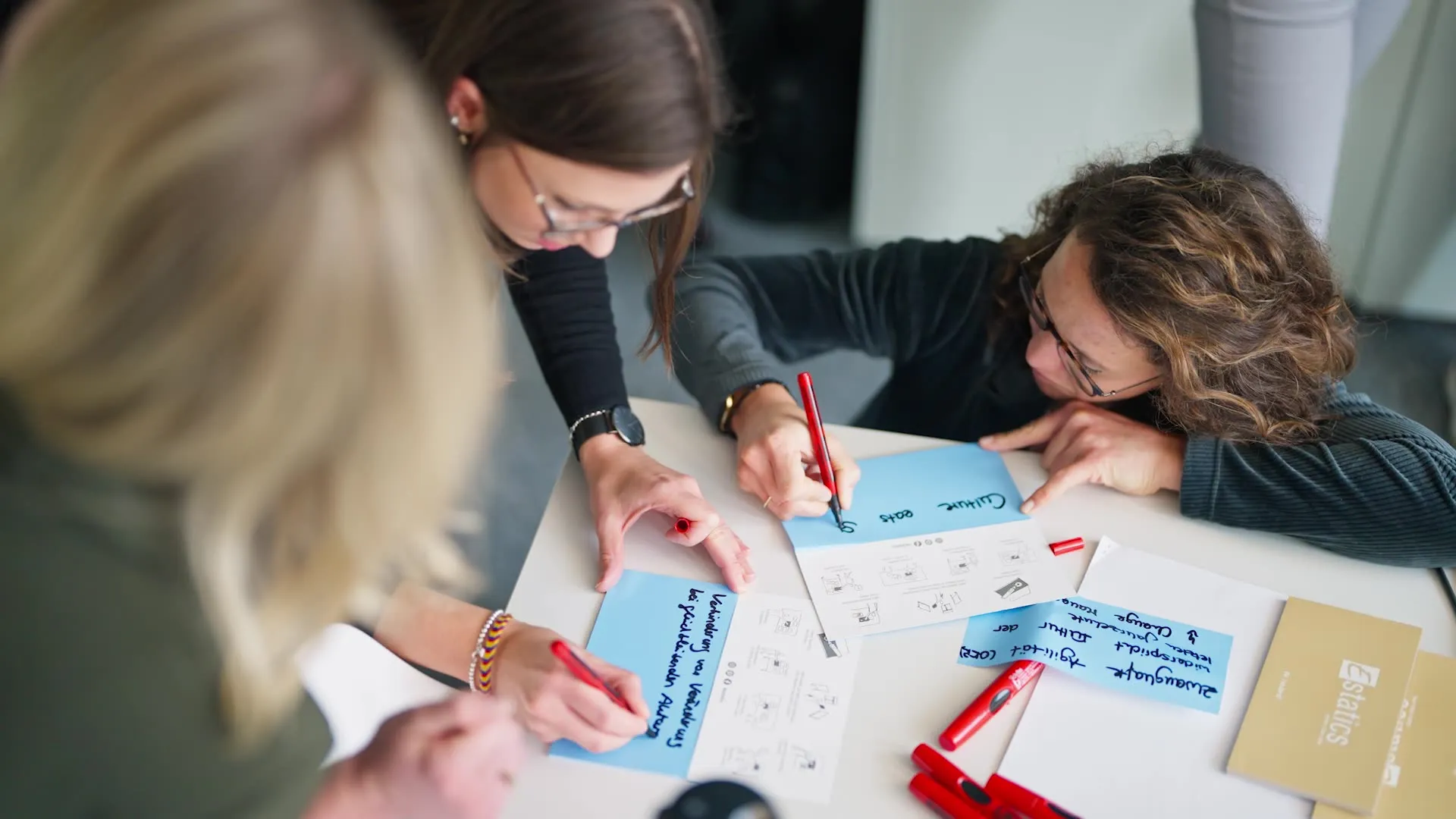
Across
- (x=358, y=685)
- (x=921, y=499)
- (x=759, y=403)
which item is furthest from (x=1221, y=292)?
(x=358, y=685)

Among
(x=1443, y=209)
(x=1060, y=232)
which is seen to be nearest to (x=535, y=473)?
(x=1060, y=232)

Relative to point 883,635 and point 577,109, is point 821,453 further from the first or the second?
point 577,109

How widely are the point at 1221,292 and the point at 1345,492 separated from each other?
0.21 m

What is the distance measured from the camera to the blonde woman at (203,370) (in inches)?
17.9

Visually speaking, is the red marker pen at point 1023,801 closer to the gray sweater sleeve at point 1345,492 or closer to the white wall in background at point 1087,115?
the gray sweater sleeve at point 1345,492

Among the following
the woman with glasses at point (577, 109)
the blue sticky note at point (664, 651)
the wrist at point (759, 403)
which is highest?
the woman with glasses at point (577, 109)

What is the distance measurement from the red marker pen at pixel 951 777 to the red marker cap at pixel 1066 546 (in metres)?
0.25

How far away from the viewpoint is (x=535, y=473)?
205 cm

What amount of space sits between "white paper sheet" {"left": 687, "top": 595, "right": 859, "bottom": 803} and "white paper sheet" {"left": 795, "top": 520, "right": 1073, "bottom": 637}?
0.03 metres

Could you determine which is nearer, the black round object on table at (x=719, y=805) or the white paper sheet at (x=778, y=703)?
the black round object on table at (x=719, y=805)

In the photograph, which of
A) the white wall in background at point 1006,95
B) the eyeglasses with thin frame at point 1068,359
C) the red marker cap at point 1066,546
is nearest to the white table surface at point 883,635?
the red marker cap at point 1066,546

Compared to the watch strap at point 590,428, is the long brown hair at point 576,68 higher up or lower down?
higher up

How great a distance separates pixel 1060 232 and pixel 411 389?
2.87 feet

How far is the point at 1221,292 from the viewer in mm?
1018
